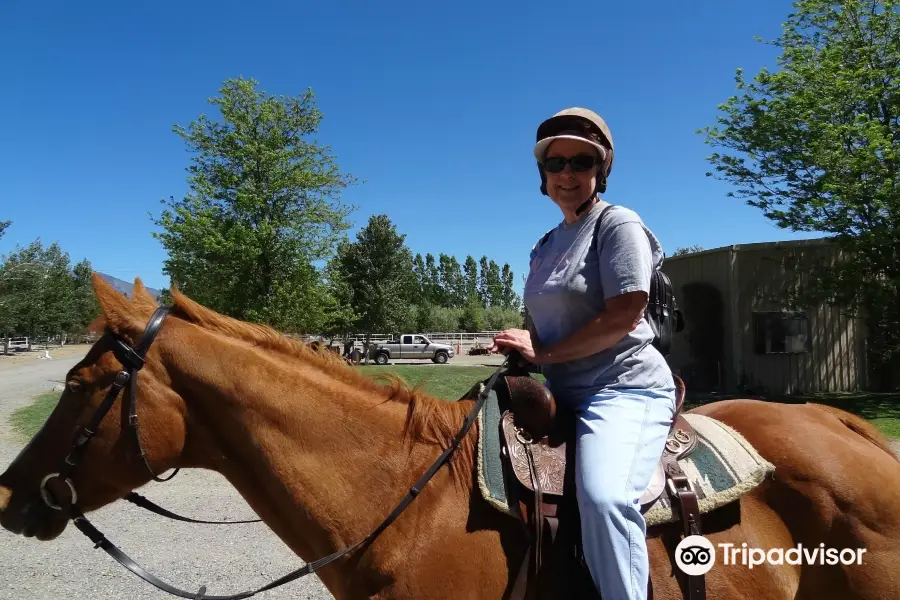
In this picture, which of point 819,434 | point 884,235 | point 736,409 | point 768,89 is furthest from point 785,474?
point 768,89

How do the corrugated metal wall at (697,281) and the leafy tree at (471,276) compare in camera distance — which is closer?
the corrugated metal wall at (697,281)

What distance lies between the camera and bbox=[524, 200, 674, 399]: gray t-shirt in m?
1.96

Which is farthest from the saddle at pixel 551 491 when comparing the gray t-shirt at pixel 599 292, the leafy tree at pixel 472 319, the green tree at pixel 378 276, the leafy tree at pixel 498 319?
the leafy tree at pixel 472 319

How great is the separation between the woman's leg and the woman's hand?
0.89ft

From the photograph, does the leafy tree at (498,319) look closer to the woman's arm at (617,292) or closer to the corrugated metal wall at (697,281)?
the corrugated metal wall at (697,281)

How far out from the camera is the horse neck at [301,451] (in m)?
1.99

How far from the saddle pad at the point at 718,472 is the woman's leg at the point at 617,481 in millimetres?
160

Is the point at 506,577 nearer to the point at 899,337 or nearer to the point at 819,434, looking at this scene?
the point at 819,434

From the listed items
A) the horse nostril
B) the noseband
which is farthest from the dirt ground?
the noseband

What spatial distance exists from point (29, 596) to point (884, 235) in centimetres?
1576

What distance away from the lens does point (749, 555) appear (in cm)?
209

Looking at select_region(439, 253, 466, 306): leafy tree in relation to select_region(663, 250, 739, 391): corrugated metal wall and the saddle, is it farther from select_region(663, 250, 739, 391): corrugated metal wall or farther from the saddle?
the saddle

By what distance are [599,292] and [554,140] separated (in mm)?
658

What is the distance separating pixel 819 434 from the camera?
2.37 metres
